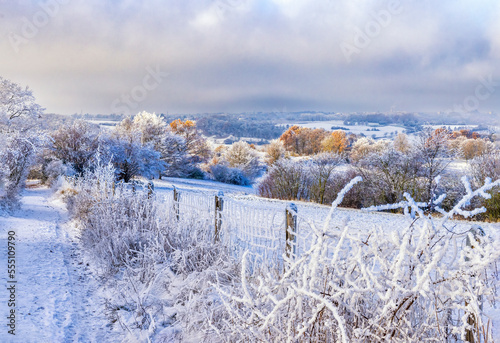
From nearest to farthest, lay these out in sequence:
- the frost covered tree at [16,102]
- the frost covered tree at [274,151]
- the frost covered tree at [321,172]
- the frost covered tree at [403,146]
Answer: the frost covered tree at [16,102] → the frost covered tree at [403,146] → the frost covered tree at [321,172] → the frost covered tree at [274,151]

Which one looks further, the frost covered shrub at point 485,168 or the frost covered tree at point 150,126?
the frost covered tree at point 150,126

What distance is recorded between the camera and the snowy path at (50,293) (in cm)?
344

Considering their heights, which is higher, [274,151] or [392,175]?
[274,151]

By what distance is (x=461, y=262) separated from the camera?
1630 mm

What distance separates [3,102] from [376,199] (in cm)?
2038

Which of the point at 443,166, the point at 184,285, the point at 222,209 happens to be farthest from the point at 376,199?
the point at 184,285

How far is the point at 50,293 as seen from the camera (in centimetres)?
441

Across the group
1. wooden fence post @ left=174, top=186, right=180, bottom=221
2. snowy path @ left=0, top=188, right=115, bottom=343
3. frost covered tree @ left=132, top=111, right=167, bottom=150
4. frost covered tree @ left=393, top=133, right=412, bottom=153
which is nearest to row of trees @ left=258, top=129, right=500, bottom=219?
frost covered tree @ left=393, top=133, right=412, bottom=153

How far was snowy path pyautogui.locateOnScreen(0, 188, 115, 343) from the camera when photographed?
3.44 m

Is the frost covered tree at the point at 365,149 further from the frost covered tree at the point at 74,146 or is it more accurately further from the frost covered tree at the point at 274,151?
the frost covered tree at the point at 74,146

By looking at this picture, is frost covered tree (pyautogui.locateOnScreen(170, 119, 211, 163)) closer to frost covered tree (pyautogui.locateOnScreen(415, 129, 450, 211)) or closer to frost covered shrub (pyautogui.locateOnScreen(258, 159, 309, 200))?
frost covered shrub (pyautogui.locateOnScreen(258, 159, 309, 200))

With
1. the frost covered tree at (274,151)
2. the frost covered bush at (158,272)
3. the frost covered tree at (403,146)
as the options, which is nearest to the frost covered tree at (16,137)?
the frost covered bush at (158,272)

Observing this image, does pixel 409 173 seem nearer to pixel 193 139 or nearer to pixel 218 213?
pixel 218 213

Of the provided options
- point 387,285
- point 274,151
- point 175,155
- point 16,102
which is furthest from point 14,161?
point 274,151
